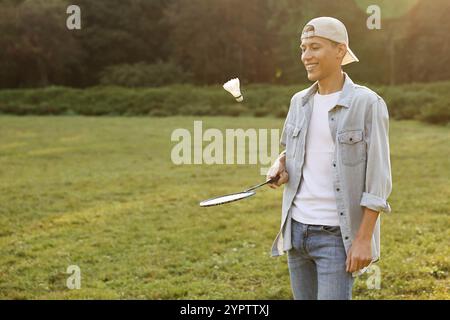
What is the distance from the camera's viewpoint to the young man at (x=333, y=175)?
8.10 ft

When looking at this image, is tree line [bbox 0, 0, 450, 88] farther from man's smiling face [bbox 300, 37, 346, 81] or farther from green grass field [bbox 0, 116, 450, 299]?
man's smiling face [bbox 300, 37, 346, 81]

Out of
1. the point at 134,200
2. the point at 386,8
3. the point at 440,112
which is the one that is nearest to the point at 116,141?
the point at 134,200

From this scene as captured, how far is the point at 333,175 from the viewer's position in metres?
2.53

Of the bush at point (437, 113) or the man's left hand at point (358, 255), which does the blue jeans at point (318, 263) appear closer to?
the man's left hand at point (358, 255)

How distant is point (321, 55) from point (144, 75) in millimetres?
29093

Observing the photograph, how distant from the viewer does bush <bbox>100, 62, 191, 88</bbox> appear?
30922mm

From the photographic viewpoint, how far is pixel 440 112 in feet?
55.9

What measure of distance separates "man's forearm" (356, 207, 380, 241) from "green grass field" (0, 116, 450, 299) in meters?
2.56
